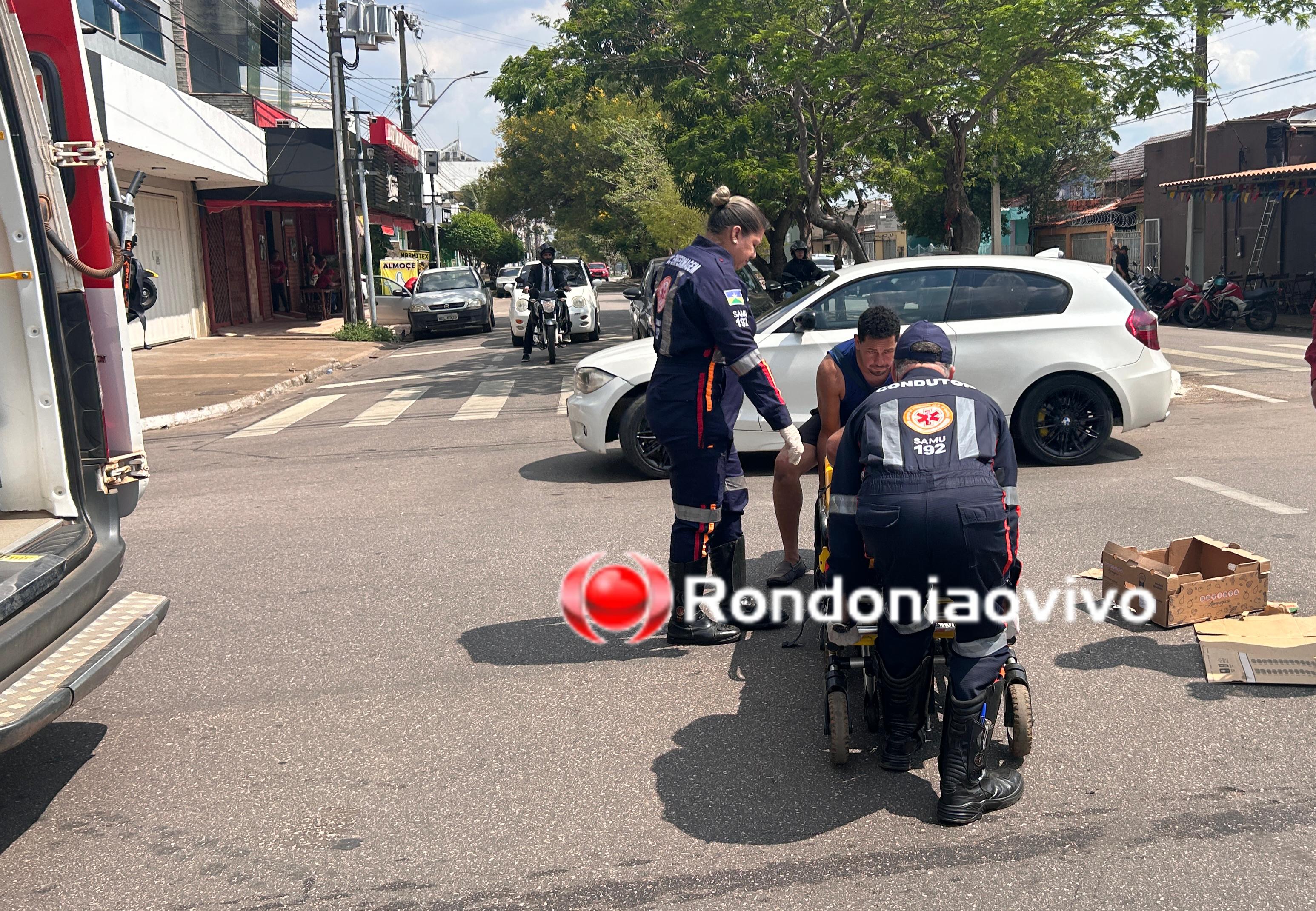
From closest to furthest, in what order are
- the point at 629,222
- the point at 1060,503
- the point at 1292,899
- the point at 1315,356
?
the point at 1292,899 < the point at 1315,356 < the point at 1060,503 < the point at 629,222

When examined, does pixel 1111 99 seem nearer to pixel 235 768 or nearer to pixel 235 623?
pixel 235 623

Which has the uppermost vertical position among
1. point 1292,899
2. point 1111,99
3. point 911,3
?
point 911,3

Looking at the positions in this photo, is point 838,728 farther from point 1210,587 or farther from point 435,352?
point 435,352

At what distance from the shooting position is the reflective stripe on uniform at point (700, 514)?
17.0 ft

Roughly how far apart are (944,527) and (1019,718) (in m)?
0.82

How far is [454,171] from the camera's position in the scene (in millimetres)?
110188

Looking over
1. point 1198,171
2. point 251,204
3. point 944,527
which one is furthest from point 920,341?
point 251,204

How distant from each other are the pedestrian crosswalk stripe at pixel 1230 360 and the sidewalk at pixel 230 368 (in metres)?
11.7

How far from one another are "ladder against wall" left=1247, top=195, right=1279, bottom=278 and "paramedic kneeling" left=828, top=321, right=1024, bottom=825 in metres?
26.9

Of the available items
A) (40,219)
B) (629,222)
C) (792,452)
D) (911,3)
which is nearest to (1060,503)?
(792,452)

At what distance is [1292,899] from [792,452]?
2.38 metres

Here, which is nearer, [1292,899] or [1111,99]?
[1292,899]

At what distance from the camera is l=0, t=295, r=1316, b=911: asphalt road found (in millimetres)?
3324

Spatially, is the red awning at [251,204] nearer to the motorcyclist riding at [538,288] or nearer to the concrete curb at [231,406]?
the concrete curb at [231,406]
